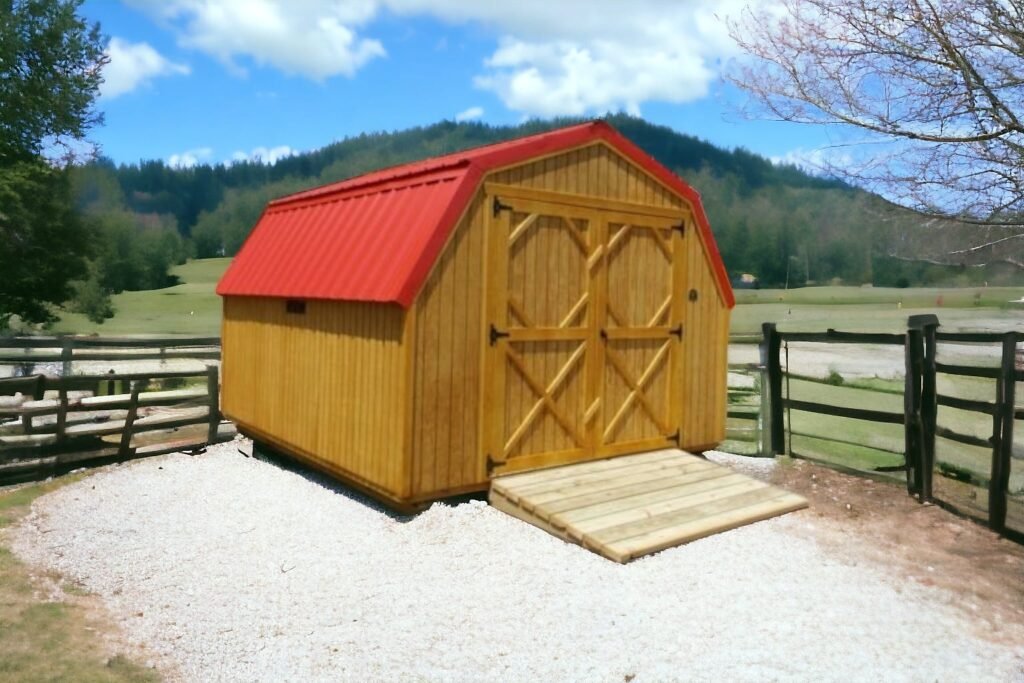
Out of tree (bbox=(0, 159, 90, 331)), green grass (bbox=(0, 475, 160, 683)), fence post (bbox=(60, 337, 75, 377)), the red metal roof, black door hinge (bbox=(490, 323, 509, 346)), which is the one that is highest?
tree (bbox=(0, 159, 90, 331))

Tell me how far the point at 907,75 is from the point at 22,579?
10168 mm

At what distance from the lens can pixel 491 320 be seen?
7355 mm

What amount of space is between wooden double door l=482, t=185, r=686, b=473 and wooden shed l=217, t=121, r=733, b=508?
18 millimetres

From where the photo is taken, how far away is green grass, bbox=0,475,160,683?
431cm

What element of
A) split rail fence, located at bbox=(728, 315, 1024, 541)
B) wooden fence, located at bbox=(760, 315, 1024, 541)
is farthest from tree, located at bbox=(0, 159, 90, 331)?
wooden fence, located at bbox=(760, 315, 1024, 541)

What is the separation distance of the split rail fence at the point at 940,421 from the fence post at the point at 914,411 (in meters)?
0.01

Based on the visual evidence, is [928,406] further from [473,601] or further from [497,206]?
[473,601]

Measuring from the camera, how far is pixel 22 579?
19.1 ft

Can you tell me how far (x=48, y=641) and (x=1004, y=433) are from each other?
779 centimetres

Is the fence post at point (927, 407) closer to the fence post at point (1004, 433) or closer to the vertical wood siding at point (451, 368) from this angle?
the fence post at point (1004, 433)

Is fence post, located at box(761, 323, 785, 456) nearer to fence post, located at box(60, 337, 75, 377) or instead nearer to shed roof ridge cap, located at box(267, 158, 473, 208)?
shed roof ridge cap, located at box(267, 158, 473, 208)

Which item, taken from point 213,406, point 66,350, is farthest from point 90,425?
point 66,350

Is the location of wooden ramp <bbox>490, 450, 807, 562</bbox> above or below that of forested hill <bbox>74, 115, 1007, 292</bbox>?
below

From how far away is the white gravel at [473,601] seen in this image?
451 centimetres
